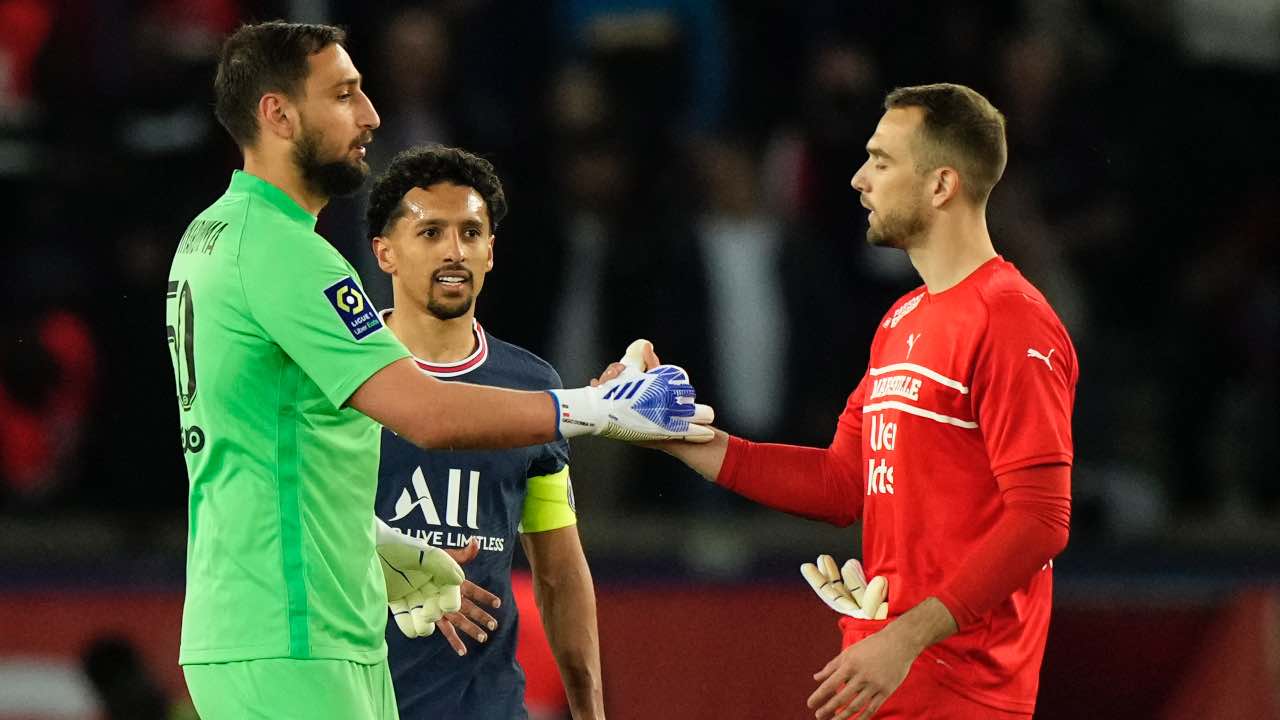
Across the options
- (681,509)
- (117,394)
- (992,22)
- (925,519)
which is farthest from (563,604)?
(992,22)

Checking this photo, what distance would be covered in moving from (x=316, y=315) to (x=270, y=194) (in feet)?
1.33

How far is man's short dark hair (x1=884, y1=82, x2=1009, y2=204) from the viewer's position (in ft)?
17.0

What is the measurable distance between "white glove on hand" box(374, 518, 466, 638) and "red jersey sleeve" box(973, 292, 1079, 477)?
1.50 m

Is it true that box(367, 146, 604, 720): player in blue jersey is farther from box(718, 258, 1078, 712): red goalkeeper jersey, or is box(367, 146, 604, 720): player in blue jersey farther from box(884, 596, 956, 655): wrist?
box(884, 596, 956, 655): wrist

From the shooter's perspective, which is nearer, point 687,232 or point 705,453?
point 705,453

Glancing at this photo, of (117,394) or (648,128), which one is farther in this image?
(648,128)

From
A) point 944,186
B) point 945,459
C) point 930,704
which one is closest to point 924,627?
point 930,704

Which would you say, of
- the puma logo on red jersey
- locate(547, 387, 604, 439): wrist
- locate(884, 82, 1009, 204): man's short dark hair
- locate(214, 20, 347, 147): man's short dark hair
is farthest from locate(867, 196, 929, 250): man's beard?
locate(214, 20, 347, 147): man's short dark hair

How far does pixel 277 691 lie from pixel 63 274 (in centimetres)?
573

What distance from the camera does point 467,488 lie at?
5.48 m

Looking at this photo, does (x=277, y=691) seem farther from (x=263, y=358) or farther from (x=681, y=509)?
(x=681, y=509)

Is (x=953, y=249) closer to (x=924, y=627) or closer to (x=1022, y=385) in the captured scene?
(x=1022, y=385)

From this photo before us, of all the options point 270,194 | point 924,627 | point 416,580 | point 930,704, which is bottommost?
A: point 930,704

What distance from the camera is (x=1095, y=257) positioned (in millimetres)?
10766
